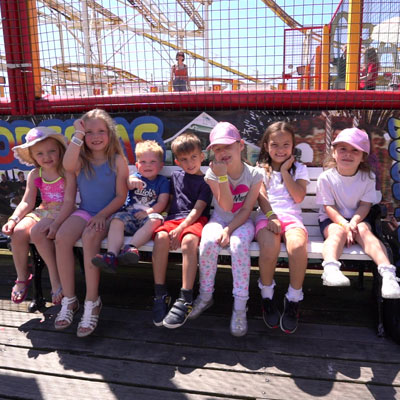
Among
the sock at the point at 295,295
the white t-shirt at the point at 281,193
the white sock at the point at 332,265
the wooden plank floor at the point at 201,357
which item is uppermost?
the white t-shirt at the point at 281,193

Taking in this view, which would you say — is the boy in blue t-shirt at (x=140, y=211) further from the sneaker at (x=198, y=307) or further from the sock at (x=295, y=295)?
the sock at (x=295, y=295)

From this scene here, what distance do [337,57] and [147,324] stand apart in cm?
334

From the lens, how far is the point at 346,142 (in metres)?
2.52

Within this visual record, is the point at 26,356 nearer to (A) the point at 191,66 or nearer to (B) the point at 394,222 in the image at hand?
(A) the point at 191,66

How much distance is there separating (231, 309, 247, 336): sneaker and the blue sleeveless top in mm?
1320

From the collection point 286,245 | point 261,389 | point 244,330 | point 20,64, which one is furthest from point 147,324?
point 20,64

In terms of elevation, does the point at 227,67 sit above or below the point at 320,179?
above

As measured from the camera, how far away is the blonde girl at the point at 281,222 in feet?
7.34

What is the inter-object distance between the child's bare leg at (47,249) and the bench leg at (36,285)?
237mm

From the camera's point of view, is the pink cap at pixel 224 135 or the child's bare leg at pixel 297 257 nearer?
the child's bare leg at pixel 297 257

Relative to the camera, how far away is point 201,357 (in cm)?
210

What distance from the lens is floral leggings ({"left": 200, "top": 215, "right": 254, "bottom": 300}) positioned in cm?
225

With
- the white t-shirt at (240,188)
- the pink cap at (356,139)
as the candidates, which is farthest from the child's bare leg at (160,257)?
the pink cap at (356,139)

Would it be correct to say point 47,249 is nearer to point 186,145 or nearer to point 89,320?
point 89,320
